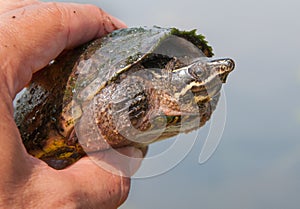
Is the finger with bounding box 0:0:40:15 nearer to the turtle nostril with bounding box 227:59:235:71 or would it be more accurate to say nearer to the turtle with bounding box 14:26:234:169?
the turtle with bounding box 14:26:234:169

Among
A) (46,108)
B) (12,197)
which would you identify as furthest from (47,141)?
(12,197)

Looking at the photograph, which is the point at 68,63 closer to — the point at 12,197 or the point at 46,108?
the point at 46,108

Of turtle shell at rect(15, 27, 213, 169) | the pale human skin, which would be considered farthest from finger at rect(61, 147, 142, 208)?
turtle shell at rect(15, 27, 213, 169)

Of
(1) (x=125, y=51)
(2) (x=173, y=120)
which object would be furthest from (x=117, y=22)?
(2) (x=173, y=120)

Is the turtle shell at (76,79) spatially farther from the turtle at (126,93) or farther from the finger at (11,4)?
the finger at (11,4)

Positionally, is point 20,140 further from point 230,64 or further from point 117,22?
point 117,22

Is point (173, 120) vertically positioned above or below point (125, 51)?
below
